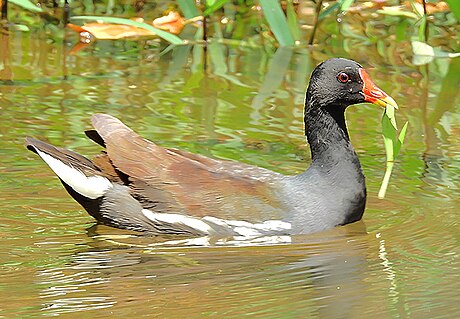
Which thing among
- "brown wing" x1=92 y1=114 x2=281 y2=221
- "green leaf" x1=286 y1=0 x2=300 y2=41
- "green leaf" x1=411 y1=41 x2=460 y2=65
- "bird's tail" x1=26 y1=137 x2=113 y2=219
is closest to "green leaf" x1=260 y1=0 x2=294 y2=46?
"green leaf" x1=286 y1=0 x2=300 y2=41

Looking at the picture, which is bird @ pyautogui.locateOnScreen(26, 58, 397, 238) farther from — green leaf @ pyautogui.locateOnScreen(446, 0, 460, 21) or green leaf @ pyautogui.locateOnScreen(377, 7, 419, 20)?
Answer: green leaf @ pyautogui.locateOnScreen(377, 7, 419, 20)

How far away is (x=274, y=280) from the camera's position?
5.14 m

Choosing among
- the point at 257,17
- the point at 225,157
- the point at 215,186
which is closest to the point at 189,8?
the point at 257,17

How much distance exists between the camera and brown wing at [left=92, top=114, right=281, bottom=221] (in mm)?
5902

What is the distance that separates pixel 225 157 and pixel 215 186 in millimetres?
1120

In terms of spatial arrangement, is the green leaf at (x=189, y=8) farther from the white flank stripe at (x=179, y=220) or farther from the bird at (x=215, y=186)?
the white flank stripe at (x=179, y=220)

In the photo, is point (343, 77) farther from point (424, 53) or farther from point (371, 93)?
point (424, 53)

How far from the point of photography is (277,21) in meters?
A: 9.19

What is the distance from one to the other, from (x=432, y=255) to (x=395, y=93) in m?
3.19

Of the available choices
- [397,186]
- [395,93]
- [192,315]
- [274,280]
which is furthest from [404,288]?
[395,93]

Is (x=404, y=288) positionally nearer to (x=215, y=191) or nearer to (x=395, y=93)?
(x=215, y=191)

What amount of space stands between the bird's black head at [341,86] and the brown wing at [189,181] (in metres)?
0.51

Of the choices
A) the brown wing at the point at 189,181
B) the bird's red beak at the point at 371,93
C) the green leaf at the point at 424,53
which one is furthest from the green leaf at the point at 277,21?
the brown wing at the point at 189,181

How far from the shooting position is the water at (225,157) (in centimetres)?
489
